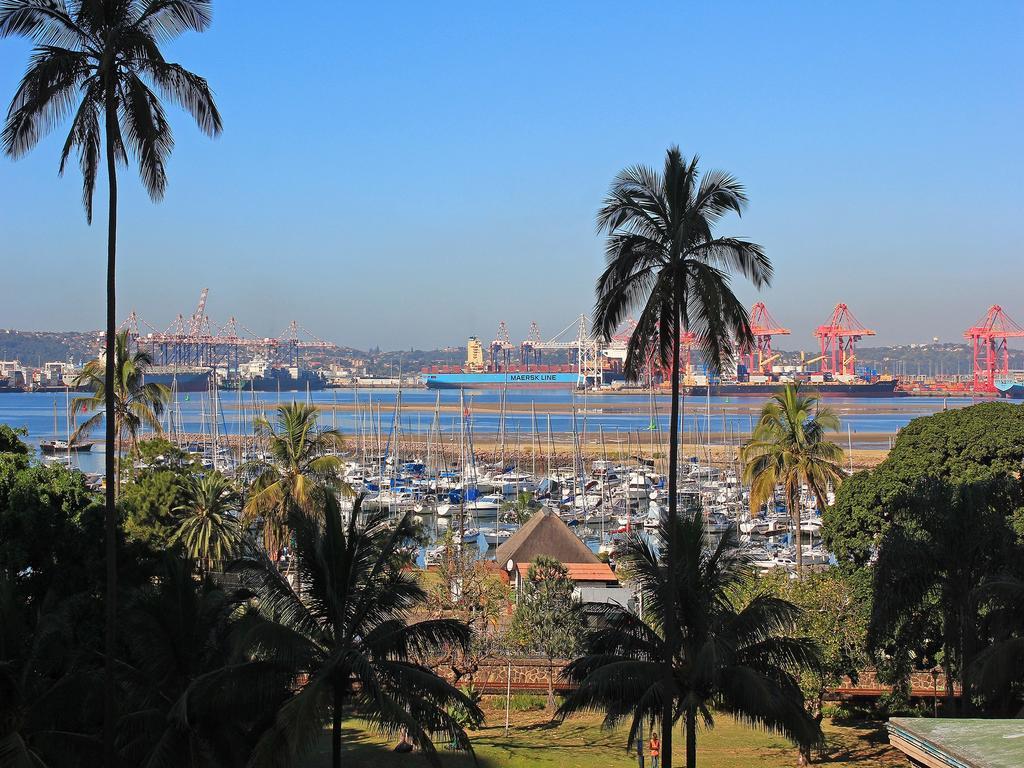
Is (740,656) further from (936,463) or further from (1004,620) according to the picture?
(936,463)

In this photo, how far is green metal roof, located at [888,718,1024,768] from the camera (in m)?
6.41

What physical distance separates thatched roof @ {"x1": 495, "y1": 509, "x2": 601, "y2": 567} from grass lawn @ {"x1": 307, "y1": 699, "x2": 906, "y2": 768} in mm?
8201

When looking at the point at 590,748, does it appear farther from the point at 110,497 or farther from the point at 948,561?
the point at 110,497

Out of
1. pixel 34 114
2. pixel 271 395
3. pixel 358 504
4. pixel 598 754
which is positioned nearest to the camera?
pixel 34 114

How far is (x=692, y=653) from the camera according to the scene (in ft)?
36.1

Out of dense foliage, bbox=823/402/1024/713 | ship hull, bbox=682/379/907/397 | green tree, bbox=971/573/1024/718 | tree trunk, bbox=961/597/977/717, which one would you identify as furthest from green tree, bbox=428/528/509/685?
ship hull, bbox=682/379/907/397

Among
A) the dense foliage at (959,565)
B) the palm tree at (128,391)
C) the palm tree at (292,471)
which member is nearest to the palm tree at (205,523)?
the palm tree at (292,471)

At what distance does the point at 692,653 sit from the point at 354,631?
3.46 m

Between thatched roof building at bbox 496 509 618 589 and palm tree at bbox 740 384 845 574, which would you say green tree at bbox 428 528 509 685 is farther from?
palm tree at bbox 740 384 845 574

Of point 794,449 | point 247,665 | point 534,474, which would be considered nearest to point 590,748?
point 247,665

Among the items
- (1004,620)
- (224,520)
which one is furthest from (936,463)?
(224,520)

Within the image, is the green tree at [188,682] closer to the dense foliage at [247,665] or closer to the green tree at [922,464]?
the dense foliage at [247,665]

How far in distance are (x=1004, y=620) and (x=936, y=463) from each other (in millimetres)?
5083

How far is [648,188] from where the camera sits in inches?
432
